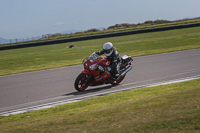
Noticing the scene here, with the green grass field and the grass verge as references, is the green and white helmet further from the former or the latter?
the green grass field

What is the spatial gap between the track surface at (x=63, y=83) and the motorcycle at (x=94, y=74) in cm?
22

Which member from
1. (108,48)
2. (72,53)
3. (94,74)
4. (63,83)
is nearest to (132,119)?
(94,74)

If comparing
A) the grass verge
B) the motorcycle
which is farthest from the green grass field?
the grass verge

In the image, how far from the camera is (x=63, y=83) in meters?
11.1

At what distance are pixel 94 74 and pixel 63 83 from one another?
6.02ft

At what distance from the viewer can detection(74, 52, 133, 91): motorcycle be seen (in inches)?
376

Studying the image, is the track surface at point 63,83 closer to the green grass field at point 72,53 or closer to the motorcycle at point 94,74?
the motorcycle at point 94,74

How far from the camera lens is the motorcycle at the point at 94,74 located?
9559 mm

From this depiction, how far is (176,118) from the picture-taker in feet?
15.8

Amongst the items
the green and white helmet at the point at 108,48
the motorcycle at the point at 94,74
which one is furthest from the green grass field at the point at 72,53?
the green and white helmet at the point at 108,48

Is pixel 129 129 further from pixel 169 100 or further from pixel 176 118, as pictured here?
pixel 169 100

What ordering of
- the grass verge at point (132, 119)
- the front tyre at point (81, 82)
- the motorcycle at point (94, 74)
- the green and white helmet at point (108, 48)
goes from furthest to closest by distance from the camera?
1. the green and white helmet at point (108, 48)
2. the motorcycle at point (94, 74)
3. the front tyre at point (81, 82)
4. the grass verge at point (132, 119)

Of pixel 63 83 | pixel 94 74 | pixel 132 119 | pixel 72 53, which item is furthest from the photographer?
pixel 72 53

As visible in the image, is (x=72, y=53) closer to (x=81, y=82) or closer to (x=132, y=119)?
(x=81, y=82)
